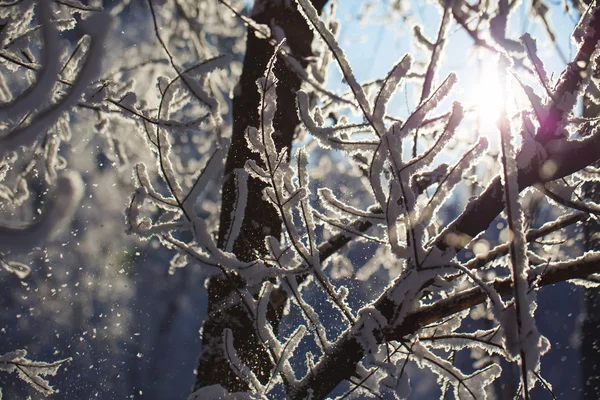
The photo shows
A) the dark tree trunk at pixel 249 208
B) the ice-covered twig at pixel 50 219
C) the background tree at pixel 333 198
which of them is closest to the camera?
the ice-covered twig at pixel 50 219

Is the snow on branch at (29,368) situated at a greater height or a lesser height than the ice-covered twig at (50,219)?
greater

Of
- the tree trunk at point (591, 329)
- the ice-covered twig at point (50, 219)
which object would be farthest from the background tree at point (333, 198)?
the tree trunk at point (591, 329)

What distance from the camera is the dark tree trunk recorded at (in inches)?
62.9

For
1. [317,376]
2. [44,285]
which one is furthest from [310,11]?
[44,285]

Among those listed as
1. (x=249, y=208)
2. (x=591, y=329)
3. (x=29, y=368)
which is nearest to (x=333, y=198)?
(x=249, y=208)

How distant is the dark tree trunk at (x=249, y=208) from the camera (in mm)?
1597

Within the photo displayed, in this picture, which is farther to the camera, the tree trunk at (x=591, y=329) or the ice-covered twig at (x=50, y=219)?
the tree trunk at (x=591, y=329)

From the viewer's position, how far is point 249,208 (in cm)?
182

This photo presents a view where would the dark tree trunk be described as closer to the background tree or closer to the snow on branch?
the background tree

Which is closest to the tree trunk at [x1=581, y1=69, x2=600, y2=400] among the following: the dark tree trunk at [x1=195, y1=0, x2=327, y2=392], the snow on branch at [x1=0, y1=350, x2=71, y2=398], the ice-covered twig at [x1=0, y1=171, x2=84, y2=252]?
the dark tree trunk at [x1=195, y1=0, x2=327, y2=392]

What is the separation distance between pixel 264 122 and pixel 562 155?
71cm

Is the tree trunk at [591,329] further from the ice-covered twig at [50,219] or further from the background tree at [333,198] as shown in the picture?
the ice-covered twig at [50,219]

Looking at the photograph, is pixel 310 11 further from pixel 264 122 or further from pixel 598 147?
pixel 598 147

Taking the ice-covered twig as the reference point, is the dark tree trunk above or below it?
above
